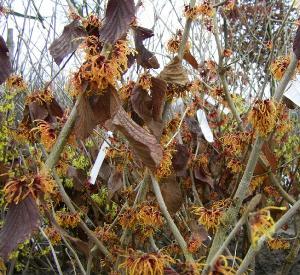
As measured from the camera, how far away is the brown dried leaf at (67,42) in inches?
54.2

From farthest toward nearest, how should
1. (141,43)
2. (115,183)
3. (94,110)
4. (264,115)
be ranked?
(115,183) → (141,43) → (264,115) → (94,110)

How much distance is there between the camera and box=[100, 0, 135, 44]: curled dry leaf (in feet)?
3.56

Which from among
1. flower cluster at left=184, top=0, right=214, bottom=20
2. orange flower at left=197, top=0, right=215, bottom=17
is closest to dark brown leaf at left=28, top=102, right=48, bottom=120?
flower cluster at left=184, top=0, right=214, bottom=20

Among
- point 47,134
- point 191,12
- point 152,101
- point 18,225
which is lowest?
point 18,225

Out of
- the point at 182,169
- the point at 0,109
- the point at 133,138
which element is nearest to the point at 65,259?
the point at 0,109

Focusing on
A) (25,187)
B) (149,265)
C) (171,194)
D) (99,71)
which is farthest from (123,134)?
(171,194)

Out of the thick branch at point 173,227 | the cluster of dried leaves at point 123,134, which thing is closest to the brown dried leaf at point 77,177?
the cluster of dried leaves at point 123,134

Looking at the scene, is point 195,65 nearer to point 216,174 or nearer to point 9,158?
point 216,174

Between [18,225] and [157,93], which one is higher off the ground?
[157,93]

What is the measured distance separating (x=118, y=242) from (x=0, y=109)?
4.04 feet

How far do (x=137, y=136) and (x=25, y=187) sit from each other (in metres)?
0.29

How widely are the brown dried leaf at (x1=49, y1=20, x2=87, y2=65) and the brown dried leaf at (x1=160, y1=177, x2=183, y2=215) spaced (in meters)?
0.83

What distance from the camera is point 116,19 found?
1.10 m

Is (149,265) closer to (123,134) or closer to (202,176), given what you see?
(123,134)
